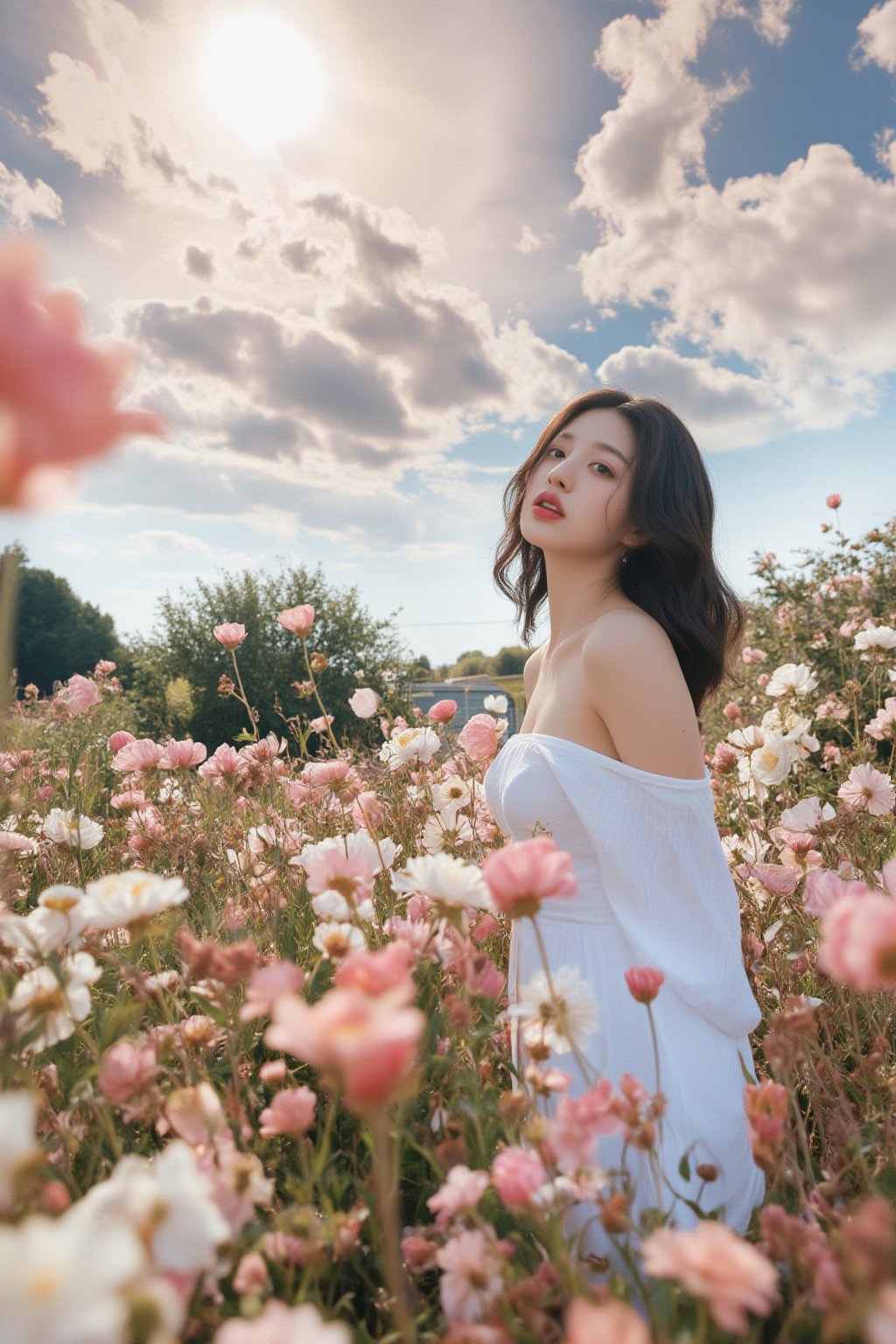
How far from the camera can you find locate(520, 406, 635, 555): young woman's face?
2.10 metres

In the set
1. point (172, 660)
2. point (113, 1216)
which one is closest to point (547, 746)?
point (113, 1216)

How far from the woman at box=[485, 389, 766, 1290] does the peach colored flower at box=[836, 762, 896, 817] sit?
0.43 metres

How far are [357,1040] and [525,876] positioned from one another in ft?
1.06

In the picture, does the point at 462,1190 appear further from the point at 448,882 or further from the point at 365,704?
the point at 365,704

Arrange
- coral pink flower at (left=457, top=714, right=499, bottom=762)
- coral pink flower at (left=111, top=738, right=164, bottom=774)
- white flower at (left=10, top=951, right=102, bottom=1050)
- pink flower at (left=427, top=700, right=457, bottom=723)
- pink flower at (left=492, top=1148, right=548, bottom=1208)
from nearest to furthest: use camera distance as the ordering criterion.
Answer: pink flower at (left=492, top=1148, right=548, bottom=1208) → white flower at (left=10, top=951, right=102, bottom=1050) → coral pink flower at (left=111, top=738, right=164, bottom=774) → coral pink flower at (left=457, top=714, right=499, bottom=762) → pink flower at (left=427, top=700, right=457, bottom=723)

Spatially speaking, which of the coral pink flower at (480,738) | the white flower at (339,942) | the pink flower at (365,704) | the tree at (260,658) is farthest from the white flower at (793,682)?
the tree at (260,658)

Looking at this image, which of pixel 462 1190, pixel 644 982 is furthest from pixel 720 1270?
pixel 644 982

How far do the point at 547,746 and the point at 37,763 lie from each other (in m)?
2.89

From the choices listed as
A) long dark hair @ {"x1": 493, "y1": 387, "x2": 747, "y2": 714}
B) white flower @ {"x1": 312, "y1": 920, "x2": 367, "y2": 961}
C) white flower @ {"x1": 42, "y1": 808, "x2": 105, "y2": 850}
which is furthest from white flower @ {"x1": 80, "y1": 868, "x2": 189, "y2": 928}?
long dark hair @ {"x1": 493, "y1": 387, "x2": 747, "y2": 714}

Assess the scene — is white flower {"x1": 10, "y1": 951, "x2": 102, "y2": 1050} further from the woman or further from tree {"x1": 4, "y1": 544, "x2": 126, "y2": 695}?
tree {"x1": 4, "y1": 544, "x2": 126, "y2": 695}

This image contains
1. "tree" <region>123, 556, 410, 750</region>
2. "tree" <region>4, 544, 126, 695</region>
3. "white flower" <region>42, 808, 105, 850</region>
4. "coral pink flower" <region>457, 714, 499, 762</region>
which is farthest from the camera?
"tree" <region>4, 544, 126, 695</region>

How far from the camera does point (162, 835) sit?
2031mm

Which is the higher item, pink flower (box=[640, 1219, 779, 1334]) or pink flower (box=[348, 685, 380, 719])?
pink flower (box=[348, 685, 380, 719])

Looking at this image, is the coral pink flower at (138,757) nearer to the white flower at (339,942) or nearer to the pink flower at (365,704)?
the pink flower at (365,704)
